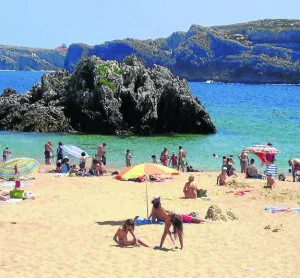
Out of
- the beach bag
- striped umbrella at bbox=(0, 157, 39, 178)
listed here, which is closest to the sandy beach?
the beach bag

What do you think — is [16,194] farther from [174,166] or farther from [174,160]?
[174,166]

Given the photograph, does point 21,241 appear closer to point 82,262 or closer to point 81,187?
point 82,262

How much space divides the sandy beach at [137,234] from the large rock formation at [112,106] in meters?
21.3

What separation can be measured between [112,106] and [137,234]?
2885 centimetres

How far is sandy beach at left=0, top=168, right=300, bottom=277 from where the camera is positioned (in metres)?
11.6

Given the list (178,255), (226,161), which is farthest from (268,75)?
(178,255)

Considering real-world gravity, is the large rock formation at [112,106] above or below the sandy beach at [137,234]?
above

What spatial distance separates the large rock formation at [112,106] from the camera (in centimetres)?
4297

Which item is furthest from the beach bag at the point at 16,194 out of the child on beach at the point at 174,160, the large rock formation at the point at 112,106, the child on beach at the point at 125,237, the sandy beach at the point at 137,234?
the large rock formation at the point at 112,106

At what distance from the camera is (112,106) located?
1689 inches

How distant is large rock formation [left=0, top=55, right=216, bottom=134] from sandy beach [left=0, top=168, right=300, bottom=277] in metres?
21.3

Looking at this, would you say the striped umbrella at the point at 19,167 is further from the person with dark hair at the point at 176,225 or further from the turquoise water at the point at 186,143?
the person with dark hair at the point at 176,225

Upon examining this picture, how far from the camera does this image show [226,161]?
86.2 ft

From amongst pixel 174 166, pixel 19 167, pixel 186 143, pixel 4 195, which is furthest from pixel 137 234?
pixel 186 143
